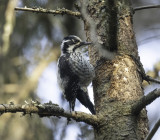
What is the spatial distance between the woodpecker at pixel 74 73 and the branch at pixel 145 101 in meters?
1.06

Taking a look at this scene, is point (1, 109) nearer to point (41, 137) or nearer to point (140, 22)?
point (41, 137)

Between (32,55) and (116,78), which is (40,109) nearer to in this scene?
(116,78)

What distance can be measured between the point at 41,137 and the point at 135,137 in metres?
2.61

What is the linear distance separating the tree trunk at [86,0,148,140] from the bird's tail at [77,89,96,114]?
1.70ft

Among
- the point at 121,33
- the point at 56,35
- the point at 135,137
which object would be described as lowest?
the point at 135,137

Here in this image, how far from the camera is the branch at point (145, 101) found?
2097mm

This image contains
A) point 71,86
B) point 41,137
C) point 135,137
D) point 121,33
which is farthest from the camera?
point 41,137

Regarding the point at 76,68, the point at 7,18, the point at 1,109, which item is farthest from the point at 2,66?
the point at 1,109

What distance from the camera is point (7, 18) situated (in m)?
4.09

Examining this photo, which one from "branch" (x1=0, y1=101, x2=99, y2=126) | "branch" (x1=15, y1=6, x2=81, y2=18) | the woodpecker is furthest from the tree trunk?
the woodpecker

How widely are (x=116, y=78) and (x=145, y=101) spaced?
0.63 metres

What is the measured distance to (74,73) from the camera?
3.83 metres

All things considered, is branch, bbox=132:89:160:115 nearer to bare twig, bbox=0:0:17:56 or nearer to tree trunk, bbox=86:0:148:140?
tree trunk, bbox=86:0:148:140

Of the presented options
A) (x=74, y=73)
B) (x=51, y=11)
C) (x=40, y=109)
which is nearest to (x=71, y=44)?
(x=74, y=73)
